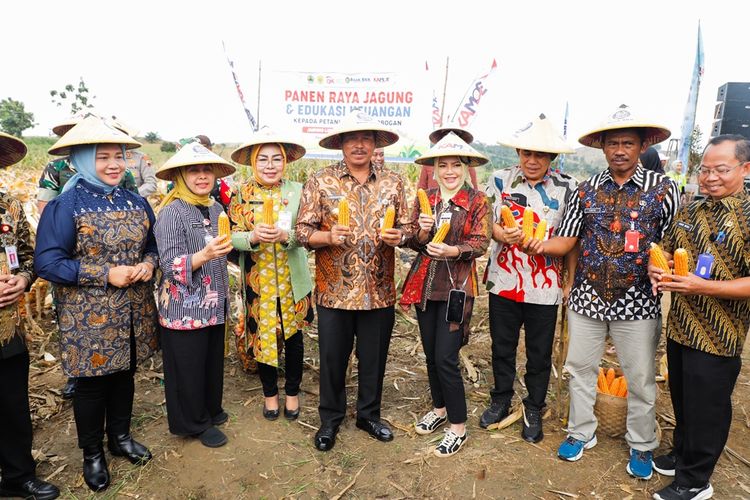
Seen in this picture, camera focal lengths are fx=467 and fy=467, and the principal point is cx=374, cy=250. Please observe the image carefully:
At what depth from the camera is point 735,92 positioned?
31.5 ft

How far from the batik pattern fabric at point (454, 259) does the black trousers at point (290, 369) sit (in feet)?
3.72

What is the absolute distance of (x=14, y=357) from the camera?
304 cm

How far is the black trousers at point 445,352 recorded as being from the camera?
3623 millimetres

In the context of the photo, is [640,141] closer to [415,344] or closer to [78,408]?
[415,344]

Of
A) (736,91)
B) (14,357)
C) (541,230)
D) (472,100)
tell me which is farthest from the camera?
(736,91)

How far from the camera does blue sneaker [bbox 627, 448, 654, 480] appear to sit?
3.48 m

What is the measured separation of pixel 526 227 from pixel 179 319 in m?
2.65

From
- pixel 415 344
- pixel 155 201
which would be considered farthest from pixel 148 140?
pixel 415 344

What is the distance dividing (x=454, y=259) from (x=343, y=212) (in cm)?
93

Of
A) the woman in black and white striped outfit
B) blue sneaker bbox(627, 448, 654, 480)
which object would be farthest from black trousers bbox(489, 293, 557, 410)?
the woman in black and white striped outfit

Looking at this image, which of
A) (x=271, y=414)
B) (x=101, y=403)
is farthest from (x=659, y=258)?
(x=101, y=403)

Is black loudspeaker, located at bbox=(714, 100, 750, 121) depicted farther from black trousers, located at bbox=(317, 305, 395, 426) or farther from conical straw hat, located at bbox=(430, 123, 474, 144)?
black trousers, located at bbox=(317, 305, 395, 426)

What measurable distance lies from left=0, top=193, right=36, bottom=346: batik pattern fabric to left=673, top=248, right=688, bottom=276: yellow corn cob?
408 cm

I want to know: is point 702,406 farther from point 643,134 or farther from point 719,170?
point 643,134
